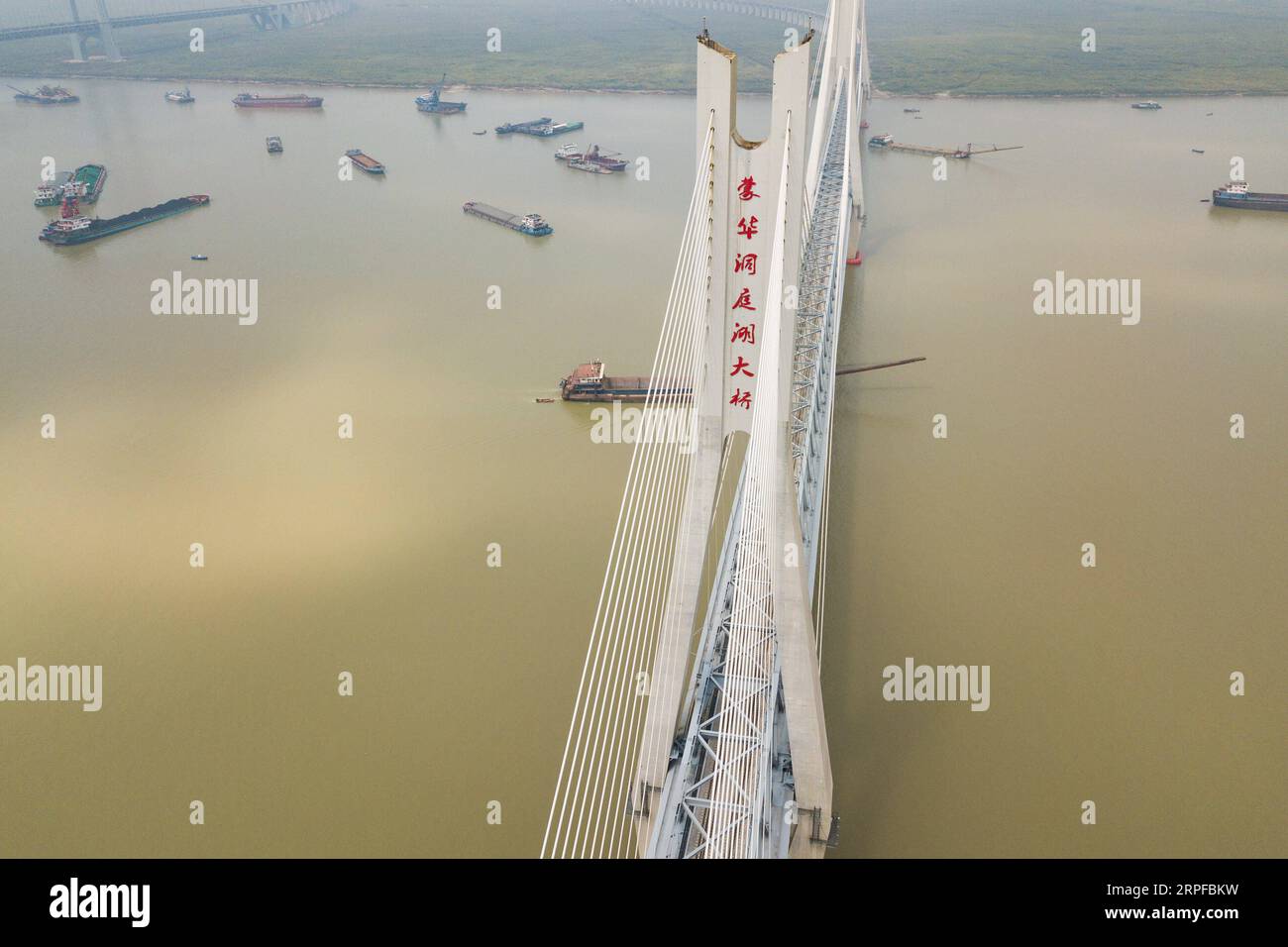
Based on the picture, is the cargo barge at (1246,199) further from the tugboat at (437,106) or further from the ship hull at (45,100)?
the ship hull at (45,100)

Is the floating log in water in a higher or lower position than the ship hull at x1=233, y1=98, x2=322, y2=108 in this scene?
lower

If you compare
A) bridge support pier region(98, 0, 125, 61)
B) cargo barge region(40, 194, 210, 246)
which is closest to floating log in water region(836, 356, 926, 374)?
cargo barge region(40, 194, 210, 246)

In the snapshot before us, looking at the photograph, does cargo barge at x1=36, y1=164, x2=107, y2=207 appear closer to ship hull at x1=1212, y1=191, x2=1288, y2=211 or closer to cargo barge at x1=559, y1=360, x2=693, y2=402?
cargo barge at x1=559, y1=360, x2=693, y2=402

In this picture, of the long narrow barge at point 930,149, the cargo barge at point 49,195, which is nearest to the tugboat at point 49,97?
the cargo barge at point 49,195

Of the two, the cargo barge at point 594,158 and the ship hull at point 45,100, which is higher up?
the ship hull at point 45,100

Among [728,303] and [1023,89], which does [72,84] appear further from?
[728,303]

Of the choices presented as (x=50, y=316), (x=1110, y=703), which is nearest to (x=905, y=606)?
(x=1110, y=703)
